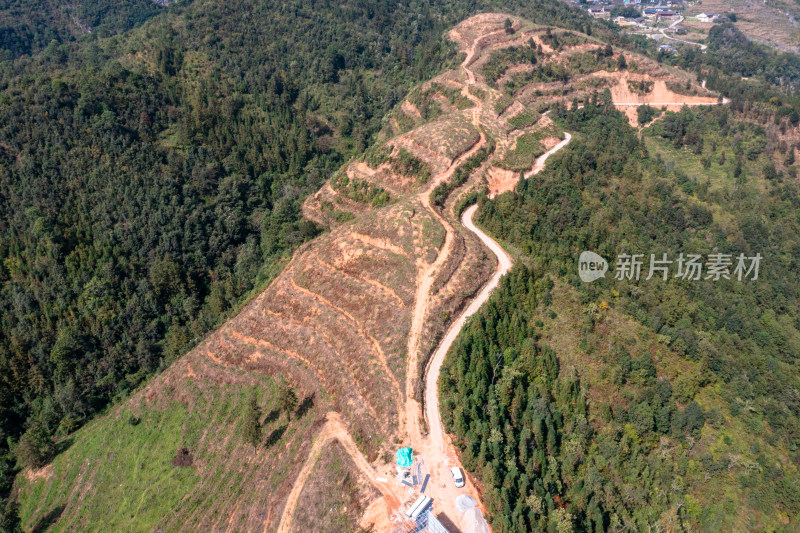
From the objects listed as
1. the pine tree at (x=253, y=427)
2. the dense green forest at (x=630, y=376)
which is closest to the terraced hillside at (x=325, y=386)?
the pine tree at (x=253, y=427)

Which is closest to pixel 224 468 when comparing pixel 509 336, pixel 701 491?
pixel 509 336

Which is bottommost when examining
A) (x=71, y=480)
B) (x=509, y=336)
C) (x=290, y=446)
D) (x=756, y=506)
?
(x=71, y=480)

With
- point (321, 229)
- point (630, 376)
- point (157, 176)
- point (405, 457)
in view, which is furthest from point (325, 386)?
point (157, 176)

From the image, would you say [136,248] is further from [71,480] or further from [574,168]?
Answer: [574,168]

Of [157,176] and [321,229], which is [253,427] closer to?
[321,229]

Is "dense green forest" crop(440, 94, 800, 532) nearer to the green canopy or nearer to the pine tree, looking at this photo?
the green canopy

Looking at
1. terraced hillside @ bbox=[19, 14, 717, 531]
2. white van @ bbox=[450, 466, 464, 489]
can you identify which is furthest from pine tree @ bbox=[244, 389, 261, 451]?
white van @ bbox=[450, 466, 464, 489]
